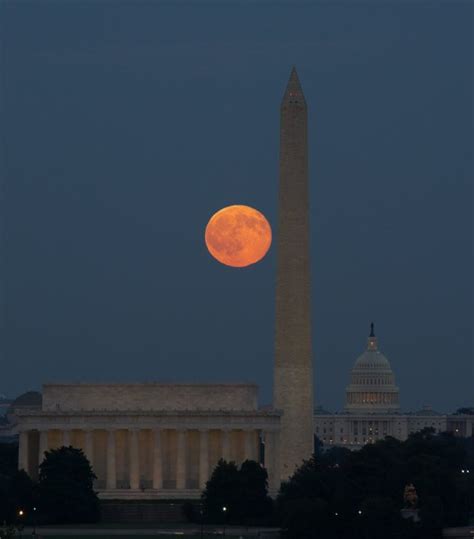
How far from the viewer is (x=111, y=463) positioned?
548 feet

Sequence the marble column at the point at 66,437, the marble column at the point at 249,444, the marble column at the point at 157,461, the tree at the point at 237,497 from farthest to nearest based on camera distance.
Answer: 1. the marble column at the point at 249,444
2. the marble column at the point at 66,437
3. the marble column at the point at 157,461
4. the tree at the point at 237,497

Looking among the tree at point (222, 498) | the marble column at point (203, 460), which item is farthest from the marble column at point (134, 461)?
the tree at point (222, 498)

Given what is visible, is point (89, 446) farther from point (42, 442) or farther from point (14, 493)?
point (14, 493)

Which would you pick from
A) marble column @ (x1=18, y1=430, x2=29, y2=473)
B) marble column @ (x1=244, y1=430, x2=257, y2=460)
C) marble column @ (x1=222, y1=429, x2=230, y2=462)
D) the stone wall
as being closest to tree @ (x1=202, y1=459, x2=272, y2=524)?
marble column @ (x1=222, y1=429, x2=230, y2=462)

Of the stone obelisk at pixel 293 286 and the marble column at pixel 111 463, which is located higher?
the stone obelisk at pixel 293 286

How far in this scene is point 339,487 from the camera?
449 ft

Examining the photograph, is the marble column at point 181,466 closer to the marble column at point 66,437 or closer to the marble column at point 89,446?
the marble column at point 89,446

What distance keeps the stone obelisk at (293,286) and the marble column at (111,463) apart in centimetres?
1055

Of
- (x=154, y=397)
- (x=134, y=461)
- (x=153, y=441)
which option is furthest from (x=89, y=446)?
(x=154, y=397)

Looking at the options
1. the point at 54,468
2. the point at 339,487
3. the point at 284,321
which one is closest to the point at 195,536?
the point at 339,487

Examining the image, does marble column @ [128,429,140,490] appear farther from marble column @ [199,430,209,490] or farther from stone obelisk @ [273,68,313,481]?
stone obelisk @ [273,68,313,481]

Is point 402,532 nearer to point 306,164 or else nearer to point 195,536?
point 195,536

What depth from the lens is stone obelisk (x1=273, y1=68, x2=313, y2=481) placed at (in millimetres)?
164625

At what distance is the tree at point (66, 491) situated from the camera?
148 meters
